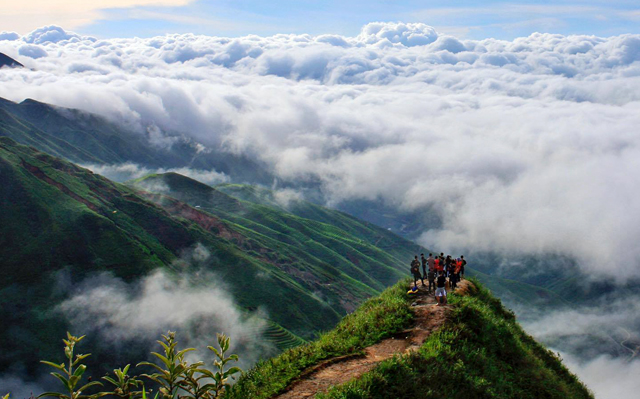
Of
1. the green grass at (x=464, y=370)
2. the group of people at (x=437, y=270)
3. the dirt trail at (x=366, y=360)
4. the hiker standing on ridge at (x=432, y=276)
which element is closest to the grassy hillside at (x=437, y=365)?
the green grass at (x=464, y=370)

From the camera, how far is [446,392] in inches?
799

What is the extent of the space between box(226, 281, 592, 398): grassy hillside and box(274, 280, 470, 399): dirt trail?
517 millimetres

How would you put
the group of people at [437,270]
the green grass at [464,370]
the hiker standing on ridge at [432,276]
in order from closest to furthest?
the green grass at [464,370] → the hiker standing on ridge at [432,276] → the group of people at [437,270]

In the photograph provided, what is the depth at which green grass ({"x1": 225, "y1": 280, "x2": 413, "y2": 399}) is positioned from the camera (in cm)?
1999

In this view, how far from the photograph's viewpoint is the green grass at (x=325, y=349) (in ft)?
65.6

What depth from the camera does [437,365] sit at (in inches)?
848

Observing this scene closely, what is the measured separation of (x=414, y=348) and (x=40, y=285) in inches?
7359

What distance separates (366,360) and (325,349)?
2.33 metres

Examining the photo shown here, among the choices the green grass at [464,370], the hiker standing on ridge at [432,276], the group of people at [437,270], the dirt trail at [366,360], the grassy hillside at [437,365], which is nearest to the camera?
the green grass at [464,370]

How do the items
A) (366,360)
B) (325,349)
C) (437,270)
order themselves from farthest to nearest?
(437,270) < (325,349) < (366,360)

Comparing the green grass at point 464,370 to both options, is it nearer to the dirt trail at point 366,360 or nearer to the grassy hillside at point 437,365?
the grassy hillside at point 437,365

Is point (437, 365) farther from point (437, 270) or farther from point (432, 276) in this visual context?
point (437, 270)

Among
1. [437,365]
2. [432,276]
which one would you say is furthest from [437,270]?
[437,365]

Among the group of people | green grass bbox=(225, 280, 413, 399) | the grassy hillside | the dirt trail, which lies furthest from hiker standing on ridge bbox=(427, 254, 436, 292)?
green grass bbox=(225, 280, 413, 399)
